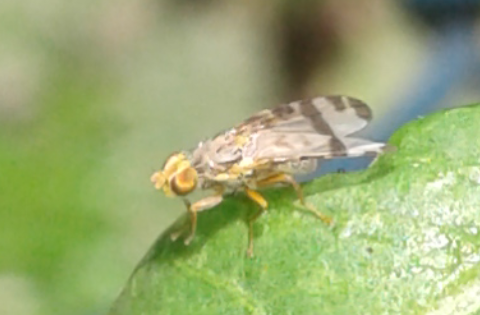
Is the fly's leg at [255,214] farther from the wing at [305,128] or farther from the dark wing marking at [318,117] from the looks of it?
the dark wing marking at [318,117]

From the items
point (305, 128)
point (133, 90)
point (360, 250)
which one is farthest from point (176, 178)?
point (133, 90)

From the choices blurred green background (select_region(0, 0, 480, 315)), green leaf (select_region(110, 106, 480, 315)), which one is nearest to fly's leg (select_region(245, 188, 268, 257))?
green leaf (select_region(110, 106, 480, 315))

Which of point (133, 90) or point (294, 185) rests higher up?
point (133, 90)

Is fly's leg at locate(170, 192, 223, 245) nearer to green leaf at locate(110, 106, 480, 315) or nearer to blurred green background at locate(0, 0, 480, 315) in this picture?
green leaf at locate(110, 106, 480, 315)

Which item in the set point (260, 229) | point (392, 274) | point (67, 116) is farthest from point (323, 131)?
point (67, 116)

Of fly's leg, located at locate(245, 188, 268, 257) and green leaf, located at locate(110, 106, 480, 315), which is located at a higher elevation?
fly's leg, located at locate(245, 188, 268, 257)

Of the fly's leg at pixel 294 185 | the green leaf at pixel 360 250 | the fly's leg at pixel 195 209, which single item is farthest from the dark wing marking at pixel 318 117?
the green leaf at pixel 360 250

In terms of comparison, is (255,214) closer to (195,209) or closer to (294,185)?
(294,185)
